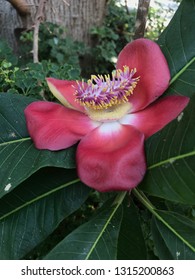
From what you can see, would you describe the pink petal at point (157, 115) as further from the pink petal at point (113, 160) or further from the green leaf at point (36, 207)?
the green leaf at point (36, 207)

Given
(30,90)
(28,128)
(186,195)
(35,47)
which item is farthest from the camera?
(35,47)

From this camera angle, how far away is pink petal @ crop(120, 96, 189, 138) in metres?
0.69

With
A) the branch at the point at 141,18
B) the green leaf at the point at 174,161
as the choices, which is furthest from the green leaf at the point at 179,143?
the branch at the point at 141,18

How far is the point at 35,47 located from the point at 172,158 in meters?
0.63

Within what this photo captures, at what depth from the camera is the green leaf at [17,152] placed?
0.69 metres

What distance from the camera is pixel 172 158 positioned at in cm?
62

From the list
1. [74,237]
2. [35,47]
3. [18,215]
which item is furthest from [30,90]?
[74,237]

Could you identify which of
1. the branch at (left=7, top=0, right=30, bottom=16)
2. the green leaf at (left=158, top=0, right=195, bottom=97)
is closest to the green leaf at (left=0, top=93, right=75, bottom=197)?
the green leaf at (left=158, top=0, right=195, bottom=97)

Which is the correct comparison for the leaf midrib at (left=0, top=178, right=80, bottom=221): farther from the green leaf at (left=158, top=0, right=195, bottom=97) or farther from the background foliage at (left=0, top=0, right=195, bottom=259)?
the green leaf at (left=158, top=0, right=195, bottom=97)

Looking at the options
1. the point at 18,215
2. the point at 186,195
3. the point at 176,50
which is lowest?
the point at 18,215

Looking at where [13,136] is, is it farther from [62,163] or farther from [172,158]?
[172,158]

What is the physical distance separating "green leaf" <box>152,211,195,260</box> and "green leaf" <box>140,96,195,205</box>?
94 mm

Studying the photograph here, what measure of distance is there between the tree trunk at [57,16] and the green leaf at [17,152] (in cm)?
84
